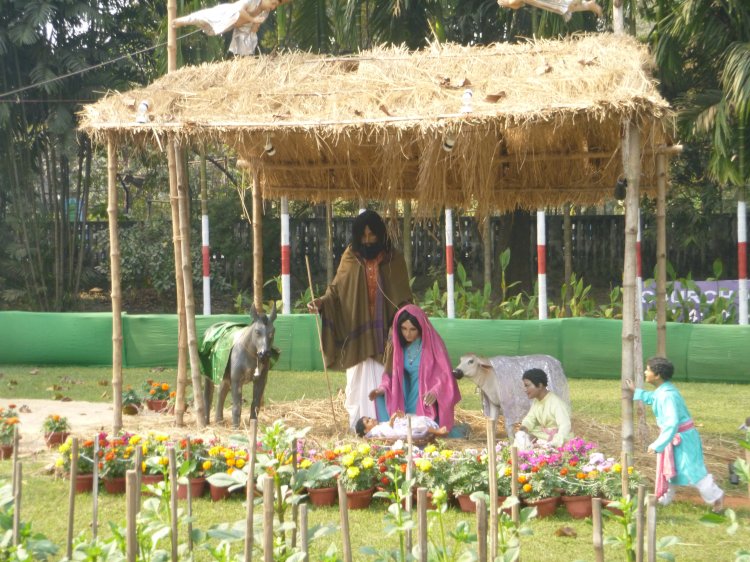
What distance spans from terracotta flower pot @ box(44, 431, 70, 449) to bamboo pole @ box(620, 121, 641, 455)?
4.28m

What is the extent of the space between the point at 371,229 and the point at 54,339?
578cm

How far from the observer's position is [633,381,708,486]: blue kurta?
6.68m

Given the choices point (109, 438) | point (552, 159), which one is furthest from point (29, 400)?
point (552, 159)

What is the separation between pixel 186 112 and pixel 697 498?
4.57 m

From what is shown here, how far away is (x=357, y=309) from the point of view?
938 centimetres

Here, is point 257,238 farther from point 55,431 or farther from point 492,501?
point 492,501

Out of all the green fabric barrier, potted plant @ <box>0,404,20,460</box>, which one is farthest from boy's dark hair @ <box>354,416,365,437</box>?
the green fabric barrier

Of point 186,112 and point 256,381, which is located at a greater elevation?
point 186,112

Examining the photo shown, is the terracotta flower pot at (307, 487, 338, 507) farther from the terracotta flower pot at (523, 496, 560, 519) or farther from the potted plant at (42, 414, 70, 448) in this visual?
the potted plant at (42, 414, 70, 448)

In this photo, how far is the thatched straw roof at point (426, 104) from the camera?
738cm

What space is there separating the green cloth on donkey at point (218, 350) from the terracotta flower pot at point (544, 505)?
10.2ft

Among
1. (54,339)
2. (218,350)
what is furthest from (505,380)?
(54,339)

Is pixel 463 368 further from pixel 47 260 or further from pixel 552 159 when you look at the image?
pixel 47 260

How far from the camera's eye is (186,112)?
8.24 m
